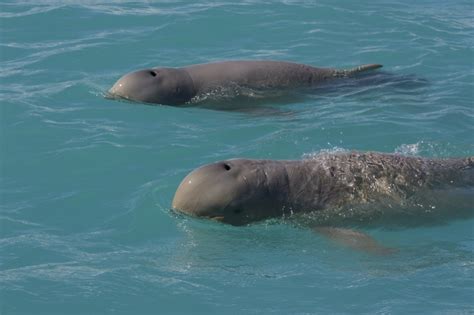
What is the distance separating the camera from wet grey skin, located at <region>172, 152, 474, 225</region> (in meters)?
11.7

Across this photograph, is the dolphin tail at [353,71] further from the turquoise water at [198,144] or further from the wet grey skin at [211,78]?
the turquoise water at [198,144]

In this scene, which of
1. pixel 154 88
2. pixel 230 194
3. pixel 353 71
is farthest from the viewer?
pixel 353 71

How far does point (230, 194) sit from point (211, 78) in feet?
17.7

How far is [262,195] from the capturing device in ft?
39.2

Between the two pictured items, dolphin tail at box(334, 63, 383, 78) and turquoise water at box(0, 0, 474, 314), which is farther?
dolphin tail at box(334, 63, 383, 78)

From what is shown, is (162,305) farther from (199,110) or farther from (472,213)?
(199,110)

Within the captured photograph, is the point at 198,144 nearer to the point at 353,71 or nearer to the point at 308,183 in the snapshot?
the point at 308,183

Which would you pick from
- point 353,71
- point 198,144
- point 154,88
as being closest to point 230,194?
point 198,144

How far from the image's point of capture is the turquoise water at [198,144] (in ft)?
34.8

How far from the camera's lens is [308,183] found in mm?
12227

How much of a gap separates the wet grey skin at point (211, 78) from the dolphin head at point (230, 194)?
4.66 m

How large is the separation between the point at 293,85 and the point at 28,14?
7144mm

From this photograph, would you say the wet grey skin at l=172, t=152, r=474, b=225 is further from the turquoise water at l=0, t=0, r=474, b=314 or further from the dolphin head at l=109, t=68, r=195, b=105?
the dolphin head at l=109, t=68, r=195, b=105

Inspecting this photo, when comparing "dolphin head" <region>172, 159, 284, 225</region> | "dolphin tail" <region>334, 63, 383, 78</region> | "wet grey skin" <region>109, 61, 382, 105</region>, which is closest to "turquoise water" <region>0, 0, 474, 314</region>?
"dolphin head" <region>172, 159, 284, 225</region>
